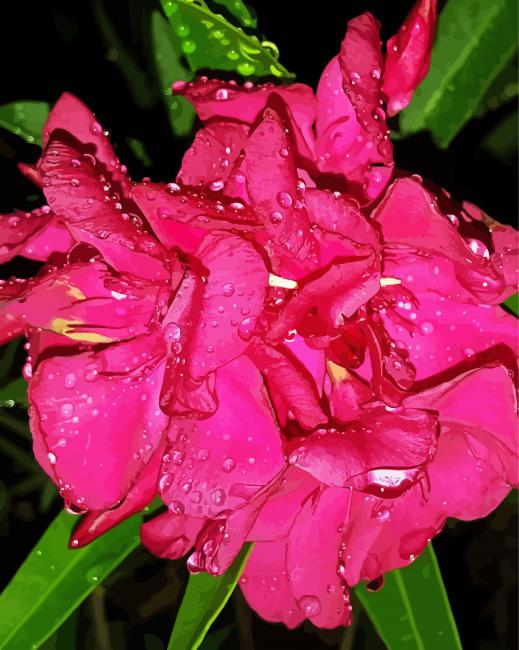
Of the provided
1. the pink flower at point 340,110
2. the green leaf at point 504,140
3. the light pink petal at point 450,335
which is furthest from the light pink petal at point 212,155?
the green leaf at point 504,140

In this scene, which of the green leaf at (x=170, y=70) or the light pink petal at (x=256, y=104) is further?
the green leaf at (x=170, y=70)

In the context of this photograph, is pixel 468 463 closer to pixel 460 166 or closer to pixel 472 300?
pixel 472 300

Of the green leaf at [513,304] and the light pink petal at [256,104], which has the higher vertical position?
the light pink petal at [256,104]

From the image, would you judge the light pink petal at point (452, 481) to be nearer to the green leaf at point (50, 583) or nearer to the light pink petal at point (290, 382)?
the light pink petal at point (290, 382)

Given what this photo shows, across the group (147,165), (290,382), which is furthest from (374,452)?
(147,165)

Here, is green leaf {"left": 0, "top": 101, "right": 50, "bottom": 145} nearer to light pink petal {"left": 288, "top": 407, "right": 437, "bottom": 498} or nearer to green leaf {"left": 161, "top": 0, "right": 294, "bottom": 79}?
green leaf {"left": 161, "top": 0, "right": 294, "bottom": 79}

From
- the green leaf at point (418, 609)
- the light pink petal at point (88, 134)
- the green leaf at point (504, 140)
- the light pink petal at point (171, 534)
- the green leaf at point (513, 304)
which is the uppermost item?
the green leaf at point (504, 140)
